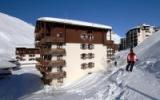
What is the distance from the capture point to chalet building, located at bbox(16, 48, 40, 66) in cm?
7362

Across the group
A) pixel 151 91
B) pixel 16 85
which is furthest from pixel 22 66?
pixel 151 91

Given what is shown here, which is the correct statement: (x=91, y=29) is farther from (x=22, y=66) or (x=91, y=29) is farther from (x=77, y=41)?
(x=22, y=66)

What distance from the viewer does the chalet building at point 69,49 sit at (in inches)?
1446

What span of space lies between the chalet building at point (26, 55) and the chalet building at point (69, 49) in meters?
31.7

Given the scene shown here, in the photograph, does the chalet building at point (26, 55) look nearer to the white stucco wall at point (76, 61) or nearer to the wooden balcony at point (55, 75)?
the white stucco wall at point (76, 61)

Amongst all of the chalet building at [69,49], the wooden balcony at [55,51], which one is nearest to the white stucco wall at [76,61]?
the chalet building at [69,49]

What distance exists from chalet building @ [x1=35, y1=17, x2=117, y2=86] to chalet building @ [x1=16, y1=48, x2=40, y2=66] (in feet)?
104

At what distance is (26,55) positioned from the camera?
246 feet

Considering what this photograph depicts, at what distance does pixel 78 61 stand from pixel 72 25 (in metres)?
6.39

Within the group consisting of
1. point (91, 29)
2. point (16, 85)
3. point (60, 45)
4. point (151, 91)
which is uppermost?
point (91, 29)

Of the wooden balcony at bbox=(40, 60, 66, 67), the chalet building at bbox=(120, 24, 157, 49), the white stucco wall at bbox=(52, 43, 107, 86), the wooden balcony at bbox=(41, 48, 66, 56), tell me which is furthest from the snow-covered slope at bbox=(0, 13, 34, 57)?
the wooden balcony at bbox=(40, 60, 66, 67)

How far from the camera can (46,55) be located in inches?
1518

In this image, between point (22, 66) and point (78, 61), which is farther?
point (22, 66)

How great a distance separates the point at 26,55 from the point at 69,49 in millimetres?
39387
